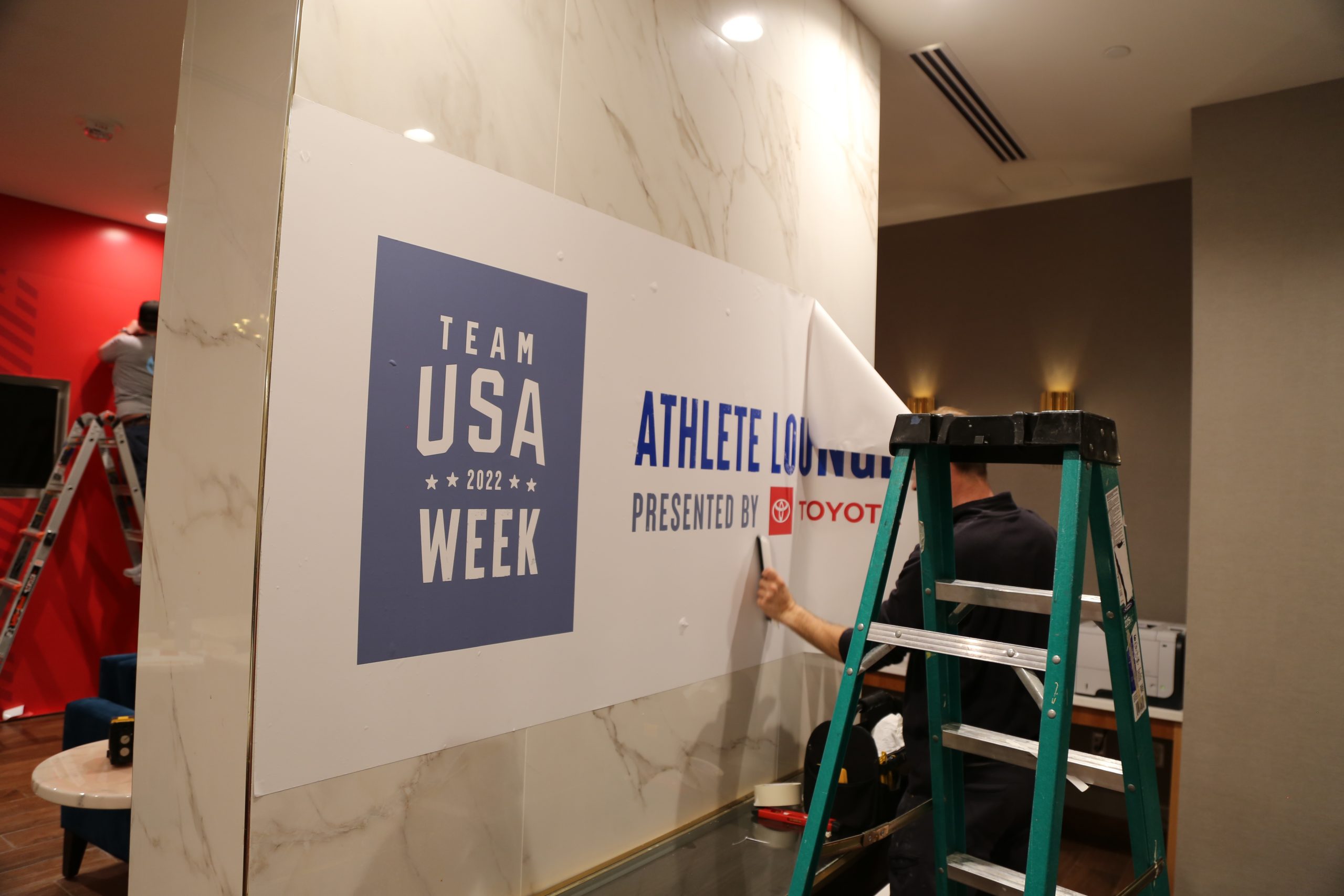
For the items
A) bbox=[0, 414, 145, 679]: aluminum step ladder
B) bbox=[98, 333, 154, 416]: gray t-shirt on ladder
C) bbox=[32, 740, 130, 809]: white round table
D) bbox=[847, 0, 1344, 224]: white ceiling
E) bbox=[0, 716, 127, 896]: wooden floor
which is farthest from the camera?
bbox=[98, 333, 154, 416]: gray t-shirt on ladder

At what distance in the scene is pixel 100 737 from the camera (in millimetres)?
3209

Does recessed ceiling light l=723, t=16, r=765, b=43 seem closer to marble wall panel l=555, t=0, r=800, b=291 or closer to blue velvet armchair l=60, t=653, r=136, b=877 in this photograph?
marble wall panel l=555, t=0, r=800, b=291

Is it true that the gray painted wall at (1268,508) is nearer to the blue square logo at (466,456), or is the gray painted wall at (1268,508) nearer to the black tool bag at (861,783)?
the black tool bag at (861,783)

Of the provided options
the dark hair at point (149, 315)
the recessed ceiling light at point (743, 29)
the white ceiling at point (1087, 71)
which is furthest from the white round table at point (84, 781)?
the white ceiling at point (1087, 71)

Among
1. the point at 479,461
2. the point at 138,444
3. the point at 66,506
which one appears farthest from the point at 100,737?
the point at 479,461

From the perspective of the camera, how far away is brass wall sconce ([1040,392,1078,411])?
174 inches

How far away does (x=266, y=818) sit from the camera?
43.8 inches

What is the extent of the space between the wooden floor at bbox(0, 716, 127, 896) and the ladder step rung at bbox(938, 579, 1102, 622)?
315cm

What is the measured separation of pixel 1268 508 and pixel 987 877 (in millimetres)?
2358

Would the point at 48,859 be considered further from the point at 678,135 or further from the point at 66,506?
the point at 678,135

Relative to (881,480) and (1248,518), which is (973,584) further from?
(1248,518)

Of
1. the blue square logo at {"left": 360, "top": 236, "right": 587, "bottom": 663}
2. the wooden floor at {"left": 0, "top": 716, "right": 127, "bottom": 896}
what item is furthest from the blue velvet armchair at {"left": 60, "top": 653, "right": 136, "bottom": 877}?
the blue square logo at {"left": 360, "top": 236, "right": 587, "bottom": 663}

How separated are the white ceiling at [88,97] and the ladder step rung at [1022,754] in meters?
3.16

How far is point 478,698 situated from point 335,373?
23.2 inches
